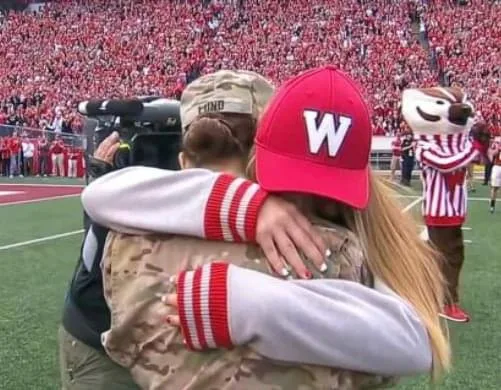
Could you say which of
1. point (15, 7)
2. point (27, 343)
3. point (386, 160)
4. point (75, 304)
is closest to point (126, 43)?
point (15, 7)

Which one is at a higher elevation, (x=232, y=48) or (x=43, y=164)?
(x=232, y=48)

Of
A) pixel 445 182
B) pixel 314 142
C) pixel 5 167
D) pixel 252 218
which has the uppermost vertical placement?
pixel 314 142

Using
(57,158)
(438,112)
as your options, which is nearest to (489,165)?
(57,158)

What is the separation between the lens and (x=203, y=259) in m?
1.29

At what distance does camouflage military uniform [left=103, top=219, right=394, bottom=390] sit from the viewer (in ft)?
4.20

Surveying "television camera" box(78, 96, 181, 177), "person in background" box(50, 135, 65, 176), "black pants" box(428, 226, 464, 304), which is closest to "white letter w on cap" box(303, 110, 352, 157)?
"television camera" box(78, 96, 181, 177)

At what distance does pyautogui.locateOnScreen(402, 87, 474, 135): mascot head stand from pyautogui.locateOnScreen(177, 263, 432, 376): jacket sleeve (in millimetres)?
5564

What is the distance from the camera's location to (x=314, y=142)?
128 cm

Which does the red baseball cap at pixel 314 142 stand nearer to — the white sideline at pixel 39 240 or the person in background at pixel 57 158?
the white sideline at pixel 39 240

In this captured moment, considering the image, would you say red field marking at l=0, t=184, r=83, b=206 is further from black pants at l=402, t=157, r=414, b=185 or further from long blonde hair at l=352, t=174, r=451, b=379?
long blonde hair at l=352, t=174, r=451, b=379

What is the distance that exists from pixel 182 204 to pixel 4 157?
23.6 m

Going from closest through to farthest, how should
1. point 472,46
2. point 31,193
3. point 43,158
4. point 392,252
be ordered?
point 392,252 < point 31,193 < point 43,158 < point 472,46

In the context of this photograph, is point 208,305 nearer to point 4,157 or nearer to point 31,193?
point 31,193

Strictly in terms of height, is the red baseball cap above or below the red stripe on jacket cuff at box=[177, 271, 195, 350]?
above
